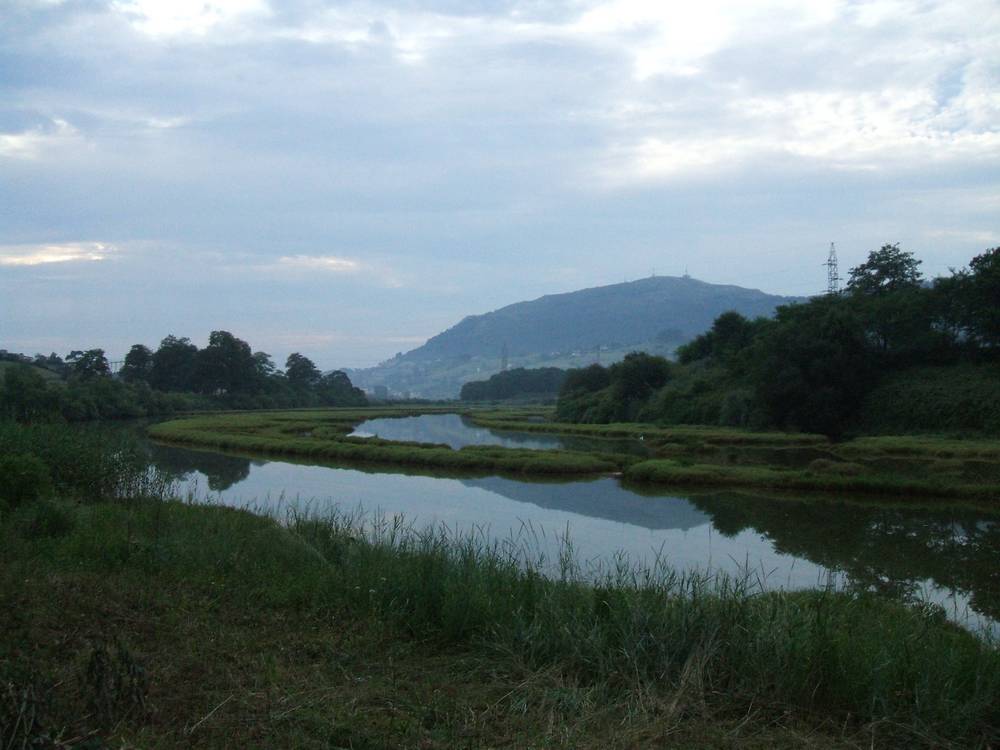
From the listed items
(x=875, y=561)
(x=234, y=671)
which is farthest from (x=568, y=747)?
(x=875, y=561)

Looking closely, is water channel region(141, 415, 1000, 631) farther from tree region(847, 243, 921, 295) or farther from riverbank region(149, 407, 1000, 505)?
tree region(847, 243, 921, 295)

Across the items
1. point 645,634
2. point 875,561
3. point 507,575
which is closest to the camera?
point 645,634

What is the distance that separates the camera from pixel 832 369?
3769 cm

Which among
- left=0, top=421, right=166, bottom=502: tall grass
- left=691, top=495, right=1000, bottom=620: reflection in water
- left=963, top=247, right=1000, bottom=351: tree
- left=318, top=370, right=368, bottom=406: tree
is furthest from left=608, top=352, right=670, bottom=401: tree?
left=318, top=370, right=368, bottom=406: tree

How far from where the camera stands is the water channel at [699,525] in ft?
36.7

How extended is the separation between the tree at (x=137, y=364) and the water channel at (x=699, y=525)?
194 ft

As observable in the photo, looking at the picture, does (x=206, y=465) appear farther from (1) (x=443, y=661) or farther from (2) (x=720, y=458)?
(1) (x=443, y=661)

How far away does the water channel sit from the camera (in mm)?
11180

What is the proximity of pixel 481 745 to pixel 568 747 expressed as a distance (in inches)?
16.7

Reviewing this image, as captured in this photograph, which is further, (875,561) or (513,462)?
(513,462)

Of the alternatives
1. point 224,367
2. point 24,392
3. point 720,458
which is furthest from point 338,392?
point 720,458

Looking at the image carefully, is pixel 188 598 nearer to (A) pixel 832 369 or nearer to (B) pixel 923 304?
(A) pixel 832 369

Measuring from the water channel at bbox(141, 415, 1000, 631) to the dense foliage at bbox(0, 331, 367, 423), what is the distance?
29051 millimetres

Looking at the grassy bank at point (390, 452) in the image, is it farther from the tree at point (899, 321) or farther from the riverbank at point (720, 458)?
the tree at point (899, 321)
